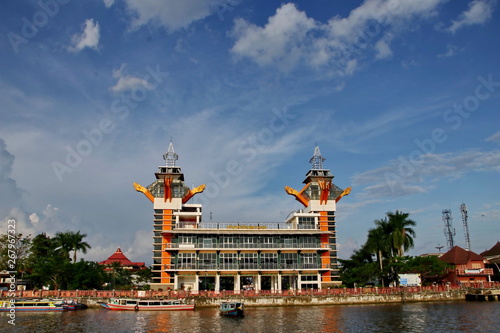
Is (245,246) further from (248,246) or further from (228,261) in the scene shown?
(228,261)

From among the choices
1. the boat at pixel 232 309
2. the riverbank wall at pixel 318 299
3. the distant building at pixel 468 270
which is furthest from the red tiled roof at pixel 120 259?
the distant building at pixel 468 270

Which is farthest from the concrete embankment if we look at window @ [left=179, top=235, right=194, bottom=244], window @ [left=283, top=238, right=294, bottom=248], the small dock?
window @ [left=179, top=235, right=194, bottom=244]

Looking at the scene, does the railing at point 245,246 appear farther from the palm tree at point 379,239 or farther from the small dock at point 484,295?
the small dock at point 484,295

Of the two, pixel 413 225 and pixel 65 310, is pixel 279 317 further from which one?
pixel 413 225

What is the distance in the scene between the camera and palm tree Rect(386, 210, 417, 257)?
83188 mm

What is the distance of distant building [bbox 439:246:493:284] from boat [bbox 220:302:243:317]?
4924 cm

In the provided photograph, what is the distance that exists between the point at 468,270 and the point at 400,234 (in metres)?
15.3

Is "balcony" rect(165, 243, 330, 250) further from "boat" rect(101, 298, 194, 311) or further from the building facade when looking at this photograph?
"boat" rect(101, 298, 194, 311)

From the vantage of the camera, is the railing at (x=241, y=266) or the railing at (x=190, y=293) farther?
the railing at (x=241, y=266)

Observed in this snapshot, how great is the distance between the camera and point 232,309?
2126 inches

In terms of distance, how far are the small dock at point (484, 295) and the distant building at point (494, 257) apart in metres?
22.2

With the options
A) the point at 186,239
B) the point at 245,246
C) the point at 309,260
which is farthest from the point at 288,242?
the point at 186,239

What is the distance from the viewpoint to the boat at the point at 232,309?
176ft

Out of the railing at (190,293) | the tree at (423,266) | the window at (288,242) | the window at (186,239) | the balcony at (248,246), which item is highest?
the window at (186,239)
